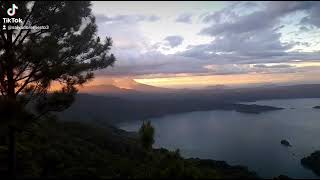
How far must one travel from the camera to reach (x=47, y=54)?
13492mm

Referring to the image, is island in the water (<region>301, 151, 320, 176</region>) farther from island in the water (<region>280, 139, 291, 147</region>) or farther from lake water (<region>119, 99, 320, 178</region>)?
island in the water (<region>280, 139, 291, 147</region>)

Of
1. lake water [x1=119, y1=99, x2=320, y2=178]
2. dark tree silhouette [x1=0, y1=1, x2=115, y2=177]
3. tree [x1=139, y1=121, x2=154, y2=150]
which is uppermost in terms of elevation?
dark tree silhouette [x1=0, y1=1, x2=115, y2=177]

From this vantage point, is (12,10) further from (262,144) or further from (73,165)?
(262,144)

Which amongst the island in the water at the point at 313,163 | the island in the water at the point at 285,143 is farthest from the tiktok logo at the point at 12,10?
the island in the water at the point at 285,143

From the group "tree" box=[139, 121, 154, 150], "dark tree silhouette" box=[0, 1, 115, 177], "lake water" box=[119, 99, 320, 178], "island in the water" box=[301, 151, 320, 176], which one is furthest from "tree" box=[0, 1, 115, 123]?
"island in the water" box=[301, 151, 320, 176]

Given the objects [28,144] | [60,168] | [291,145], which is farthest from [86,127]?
[291,145]

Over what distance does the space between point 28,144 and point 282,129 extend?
5418 inches

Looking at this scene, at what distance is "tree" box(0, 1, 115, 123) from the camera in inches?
546

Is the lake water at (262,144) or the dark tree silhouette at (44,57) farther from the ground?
the dark tree silhouette at (44,57)

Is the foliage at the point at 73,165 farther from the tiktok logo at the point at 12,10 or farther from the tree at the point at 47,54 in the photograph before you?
the tiktok logo at the point at 12,10

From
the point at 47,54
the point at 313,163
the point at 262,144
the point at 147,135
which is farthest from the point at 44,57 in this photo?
the point at 262,144

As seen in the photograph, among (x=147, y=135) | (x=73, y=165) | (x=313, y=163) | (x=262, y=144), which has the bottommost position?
(x=262, y=144)

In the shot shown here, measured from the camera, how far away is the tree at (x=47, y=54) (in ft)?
45.5

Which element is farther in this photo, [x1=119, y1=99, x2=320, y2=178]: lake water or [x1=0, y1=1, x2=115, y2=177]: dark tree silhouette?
[x1=119, y1=99, x2=320, y2=178]: lake water
